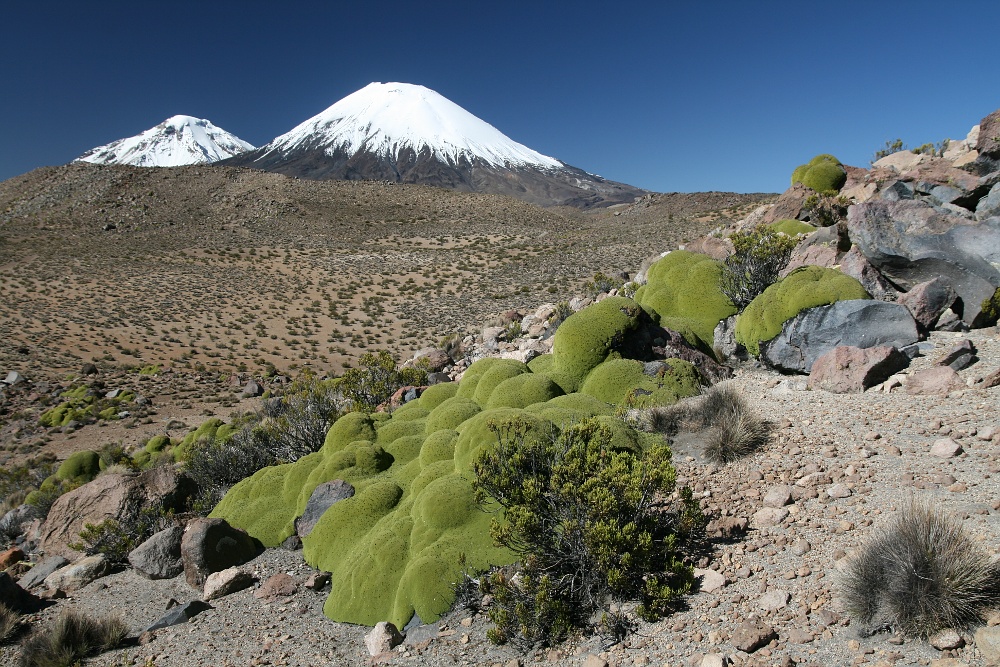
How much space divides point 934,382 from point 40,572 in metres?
11.3

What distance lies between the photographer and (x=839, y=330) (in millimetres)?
7617

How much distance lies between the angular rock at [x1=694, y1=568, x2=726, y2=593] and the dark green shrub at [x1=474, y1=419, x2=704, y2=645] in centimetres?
9

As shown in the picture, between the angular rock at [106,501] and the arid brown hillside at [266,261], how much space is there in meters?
14.7

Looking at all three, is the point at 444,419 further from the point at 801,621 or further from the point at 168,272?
the point at 168,272

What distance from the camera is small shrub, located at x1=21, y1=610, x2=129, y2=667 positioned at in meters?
5.46

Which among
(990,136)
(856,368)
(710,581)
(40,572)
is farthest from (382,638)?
(990,136)

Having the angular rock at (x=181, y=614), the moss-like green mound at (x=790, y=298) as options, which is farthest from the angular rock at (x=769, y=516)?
the angular rock at (x=181, y=614)

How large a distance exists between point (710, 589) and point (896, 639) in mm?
1162

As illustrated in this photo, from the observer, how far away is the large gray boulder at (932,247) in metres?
7.61

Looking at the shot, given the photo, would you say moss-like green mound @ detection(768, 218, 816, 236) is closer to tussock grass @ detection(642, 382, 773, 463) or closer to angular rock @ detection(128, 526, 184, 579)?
tussock grass @ detection(642, 382, 773, 463)

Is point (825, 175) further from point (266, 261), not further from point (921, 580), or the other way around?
point (266, 261)

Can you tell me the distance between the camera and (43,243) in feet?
161

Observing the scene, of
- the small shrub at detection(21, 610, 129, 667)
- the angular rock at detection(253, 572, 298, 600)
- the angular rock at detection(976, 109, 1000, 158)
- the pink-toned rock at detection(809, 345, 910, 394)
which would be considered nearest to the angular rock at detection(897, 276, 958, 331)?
A: the pink-toned rock at detection(809, 345, 910, 394)

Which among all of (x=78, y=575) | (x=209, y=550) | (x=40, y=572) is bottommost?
(x=40, y=572)
